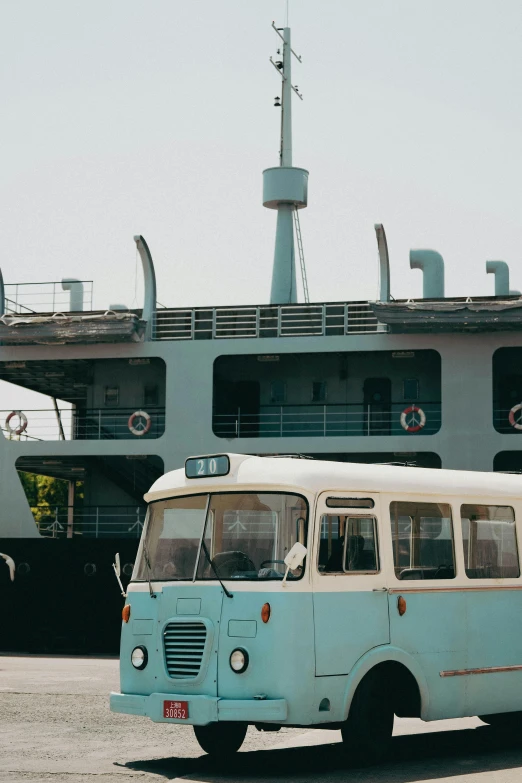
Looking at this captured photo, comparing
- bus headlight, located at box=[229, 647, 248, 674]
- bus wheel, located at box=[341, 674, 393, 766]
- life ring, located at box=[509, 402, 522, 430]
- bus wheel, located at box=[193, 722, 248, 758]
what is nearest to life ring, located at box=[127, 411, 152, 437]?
life ring, located at box=[509, 402, 522, 430]

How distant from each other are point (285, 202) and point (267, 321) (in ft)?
18.9

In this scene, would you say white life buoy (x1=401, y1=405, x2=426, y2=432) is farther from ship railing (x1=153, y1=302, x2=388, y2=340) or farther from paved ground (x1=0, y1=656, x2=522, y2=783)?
paved ground (x1=0, y1=656, x2=522, y2=783)

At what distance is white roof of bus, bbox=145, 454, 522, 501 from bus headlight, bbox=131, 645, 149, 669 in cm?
142

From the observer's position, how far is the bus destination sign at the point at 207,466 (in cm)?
1112

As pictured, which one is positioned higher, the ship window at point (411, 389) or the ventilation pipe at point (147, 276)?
the ventilation pipe at point (147, 276)

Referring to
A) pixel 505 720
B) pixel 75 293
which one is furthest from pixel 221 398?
pixel 505 720

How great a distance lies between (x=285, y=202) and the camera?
1337 inches

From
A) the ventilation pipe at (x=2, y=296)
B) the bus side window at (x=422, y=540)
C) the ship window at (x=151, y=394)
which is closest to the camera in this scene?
the bus side window at (x=422, y=540)

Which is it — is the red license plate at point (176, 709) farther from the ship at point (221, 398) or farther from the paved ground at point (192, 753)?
the ship at point (221, 398)

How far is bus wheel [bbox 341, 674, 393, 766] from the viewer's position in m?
10.7

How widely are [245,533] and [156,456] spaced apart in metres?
19.4

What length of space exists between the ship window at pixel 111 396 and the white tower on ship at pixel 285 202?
18.1 feet

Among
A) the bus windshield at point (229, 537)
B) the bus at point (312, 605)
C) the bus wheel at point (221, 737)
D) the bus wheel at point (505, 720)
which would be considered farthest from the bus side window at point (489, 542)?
the bus wheel at point (221, 737)

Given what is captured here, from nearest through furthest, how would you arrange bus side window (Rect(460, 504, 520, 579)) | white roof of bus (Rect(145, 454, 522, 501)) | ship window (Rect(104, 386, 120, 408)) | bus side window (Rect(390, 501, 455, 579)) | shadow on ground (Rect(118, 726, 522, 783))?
shadow on ground (Rect(118, 726, 522, 783)), white roof of bus (Rect(145, 454, 522, 501)), bus side window (Rect(390, 501, 455, 579)), bus side window (Rect(460, 504, 520, 579)), ship window (Rect(104, 386, 120, 408))
